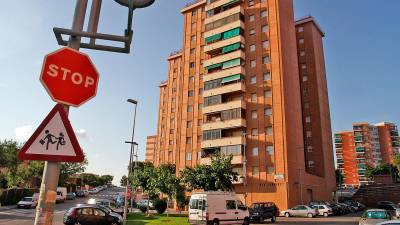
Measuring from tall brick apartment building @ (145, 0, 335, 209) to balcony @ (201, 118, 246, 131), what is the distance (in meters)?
0.15

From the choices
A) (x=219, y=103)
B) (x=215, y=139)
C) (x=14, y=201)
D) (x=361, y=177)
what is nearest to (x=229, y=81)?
(x=219, y=103)

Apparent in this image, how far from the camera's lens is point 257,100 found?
50.0m

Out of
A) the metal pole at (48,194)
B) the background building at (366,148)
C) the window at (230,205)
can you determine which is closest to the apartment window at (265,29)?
the window at (230,205)

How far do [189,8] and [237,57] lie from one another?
58.1 ft

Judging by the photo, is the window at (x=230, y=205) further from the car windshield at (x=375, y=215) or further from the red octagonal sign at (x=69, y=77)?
the red octagonal sign at (x=69, y=77)

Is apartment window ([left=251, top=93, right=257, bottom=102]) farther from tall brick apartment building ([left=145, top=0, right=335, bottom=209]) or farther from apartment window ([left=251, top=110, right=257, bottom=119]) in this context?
apartment window ([left=251, top=110, right=257, bottom=119])

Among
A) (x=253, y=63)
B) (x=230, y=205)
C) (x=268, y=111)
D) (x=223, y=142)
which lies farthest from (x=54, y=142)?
(x=253, y=63)

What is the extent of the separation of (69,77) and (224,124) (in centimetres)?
4759

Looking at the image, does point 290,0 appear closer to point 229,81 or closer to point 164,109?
point 229,81

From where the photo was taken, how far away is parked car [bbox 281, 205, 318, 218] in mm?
37719

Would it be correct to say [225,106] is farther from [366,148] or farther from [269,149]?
[366,148]

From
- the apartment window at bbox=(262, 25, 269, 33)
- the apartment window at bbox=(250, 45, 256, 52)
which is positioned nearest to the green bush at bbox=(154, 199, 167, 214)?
the apartment window at bbox=(250, 45, 256, 52)

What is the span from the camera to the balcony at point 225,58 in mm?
52500

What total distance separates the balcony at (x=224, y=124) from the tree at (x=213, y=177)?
11.5 metres
